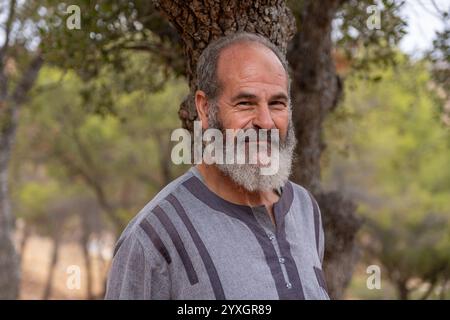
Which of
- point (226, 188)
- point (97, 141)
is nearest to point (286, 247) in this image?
point (226, 188)

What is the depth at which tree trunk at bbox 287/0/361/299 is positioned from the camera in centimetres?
551

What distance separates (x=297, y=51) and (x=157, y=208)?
3577 mm

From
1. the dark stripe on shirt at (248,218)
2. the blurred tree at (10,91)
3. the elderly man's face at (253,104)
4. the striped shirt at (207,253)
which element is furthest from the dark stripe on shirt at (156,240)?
the blurred tree at (10,91)

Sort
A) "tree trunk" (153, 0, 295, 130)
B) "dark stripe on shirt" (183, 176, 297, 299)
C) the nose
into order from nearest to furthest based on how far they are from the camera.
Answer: "dark stripe on shirt" (183, 176, 297, 299), the nose, "tree trunk" (153, 0, 295, 130)

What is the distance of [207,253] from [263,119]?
573mm

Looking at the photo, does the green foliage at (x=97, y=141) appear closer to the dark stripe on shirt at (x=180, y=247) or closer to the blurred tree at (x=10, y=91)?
the blurred tree at (x=10, y=91)

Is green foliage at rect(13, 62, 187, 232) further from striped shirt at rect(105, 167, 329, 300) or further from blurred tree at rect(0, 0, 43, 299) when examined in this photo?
striped shirt at rect(105, 167, 329, 300)

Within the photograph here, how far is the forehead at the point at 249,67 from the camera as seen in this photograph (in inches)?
101

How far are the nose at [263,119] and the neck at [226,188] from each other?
254mm

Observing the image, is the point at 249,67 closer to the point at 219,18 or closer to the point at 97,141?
the point at 219,18

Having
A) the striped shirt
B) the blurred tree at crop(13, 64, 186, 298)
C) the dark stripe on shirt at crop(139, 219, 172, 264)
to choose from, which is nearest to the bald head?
the striped shirt

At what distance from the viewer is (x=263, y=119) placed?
2523 mm
